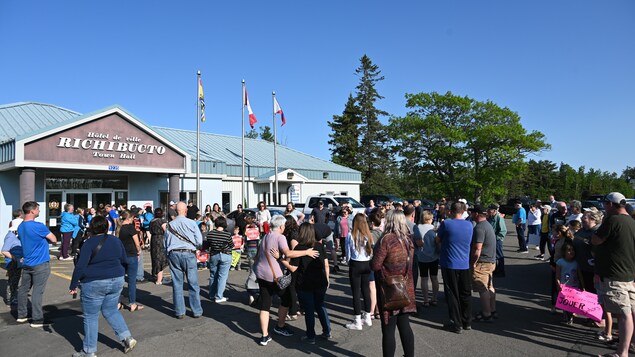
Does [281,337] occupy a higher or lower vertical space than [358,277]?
lower

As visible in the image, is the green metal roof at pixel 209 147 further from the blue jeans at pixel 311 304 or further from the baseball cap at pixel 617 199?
the baseball cap at pixel 617 199

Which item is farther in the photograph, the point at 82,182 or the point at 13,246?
the point at 82,182

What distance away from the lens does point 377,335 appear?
6004mm

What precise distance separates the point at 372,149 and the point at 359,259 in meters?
44.4

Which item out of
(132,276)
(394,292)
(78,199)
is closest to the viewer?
(394,292)

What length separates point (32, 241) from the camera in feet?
21.0

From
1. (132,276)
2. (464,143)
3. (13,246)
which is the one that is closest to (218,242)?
(132,276)

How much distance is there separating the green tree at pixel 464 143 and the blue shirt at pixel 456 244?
98.7ft

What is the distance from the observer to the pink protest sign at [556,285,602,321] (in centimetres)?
573

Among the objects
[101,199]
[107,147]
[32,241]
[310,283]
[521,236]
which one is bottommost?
[521,236]

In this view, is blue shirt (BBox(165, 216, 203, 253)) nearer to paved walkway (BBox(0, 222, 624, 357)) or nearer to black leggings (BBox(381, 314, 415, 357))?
paved walkway (BBox(0, 222, 624, 357))

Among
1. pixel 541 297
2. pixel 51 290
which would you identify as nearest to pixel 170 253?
pixel 51 290

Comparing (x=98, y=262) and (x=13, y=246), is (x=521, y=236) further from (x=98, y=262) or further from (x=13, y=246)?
(x=13, y=246)

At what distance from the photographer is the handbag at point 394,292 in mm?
4473
